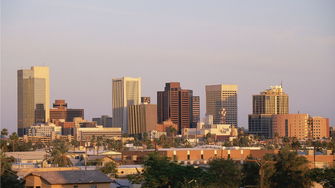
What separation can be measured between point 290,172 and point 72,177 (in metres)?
23.6

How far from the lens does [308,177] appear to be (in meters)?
81.2

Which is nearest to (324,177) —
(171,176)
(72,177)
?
(171,176)

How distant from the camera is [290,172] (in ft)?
266

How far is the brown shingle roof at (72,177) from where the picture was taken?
2665 inches

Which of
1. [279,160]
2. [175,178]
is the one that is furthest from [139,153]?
[175,178]

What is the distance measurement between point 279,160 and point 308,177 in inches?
132

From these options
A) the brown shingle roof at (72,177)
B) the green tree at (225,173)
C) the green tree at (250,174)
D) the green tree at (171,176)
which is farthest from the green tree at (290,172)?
the brown shingle roof at (72,177)

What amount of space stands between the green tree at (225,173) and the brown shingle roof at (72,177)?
12457 mm

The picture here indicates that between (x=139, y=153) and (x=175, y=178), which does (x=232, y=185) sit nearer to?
(x=175, y=178)

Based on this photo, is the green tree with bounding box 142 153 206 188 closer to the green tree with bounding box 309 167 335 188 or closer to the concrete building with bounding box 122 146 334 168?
the green tree with bounding box 309 167 335 188

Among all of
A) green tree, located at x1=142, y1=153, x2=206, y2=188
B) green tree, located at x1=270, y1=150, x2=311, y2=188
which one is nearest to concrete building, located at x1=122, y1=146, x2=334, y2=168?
green tree, located at x1=270, y1=150, x2=311, y2=188

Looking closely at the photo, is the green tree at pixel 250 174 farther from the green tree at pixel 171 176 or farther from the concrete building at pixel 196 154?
the concrete building at pixel 196 154

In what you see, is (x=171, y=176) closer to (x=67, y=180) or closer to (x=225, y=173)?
(x=67, y=180)

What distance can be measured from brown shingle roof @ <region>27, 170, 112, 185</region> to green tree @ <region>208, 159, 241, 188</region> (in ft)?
40.9
